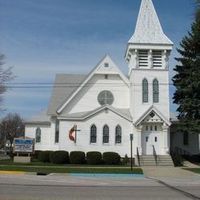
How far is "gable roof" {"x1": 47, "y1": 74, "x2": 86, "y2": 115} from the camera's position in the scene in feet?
160

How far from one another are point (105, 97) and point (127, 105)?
8.05 ft

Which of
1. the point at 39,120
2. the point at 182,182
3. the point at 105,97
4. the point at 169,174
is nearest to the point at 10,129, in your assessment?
the point at 39,120

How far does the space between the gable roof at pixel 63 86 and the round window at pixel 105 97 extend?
3.76 metres

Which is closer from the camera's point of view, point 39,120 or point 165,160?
point 165,160

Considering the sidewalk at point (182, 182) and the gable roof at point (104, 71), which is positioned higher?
the gable roof at point (104, 71)

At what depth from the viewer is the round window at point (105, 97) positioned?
45.7 m

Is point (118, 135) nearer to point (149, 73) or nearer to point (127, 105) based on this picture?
point (127, 105)

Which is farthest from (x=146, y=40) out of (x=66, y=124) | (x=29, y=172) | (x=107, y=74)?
(x=29, y=172)

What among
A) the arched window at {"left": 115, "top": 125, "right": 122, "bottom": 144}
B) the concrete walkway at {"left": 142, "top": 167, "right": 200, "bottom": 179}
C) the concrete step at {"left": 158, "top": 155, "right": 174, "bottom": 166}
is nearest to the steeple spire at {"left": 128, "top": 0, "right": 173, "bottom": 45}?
the arched window at {"left": 115, "top": 125, "right": 122, "bottom": 144}

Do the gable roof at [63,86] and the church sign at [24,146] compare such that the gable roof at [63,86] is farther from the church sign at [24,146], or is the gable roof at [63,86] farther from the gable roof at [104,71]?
the church sign at [24,146]

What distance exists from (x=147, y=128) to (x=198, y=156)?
21.7ft

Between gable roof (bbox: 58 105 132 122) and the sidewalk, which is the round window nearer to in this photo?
gable roof (bbox: 58 105 132 122)

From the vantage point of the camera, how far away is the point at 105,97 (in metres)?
45.9

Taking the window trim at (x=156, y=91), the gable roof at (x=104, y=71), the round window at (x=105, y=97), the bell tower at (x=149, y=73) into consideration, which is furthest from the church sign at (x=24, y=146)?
the window trim at (x=156, y=91)
